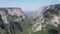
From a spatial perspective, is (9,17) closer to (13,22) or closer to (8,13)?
(8,13)

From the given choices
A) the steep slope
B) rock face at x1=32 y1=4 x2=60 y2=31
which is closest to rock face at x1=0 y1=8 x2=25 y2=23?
the steep slope

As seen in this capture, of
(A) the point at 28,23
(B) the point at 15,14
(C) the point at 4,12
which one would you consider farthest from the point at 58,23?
(C) the point at 4,12

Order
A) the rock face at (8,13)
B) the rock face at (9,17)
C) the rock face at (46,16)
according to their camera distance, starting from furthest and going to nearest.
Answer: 1. the rock face at (8,13)
2. the rock face at (9,17)
3. the rock face at (46,16)

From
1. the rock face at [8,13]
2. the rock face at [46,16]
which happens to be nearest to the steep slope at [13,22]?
the rock face at [8,13]

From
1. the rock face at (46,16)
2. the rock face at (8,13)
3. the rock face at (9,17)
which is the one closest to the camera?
the rock face at (46,16)

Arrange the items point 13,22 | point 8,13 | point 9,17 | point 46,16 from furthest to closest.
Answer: point 8,13, point 9,17, point 46,16, point 13,22

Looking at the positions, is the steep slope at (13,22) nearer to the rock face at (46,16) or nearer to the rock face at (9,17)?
the rock face at (9,17)

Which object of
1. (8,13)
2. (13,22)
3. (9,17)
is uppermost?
(8,13)

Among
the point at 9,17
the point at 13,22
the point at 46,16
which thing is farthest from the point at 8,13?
the point at 46,16
